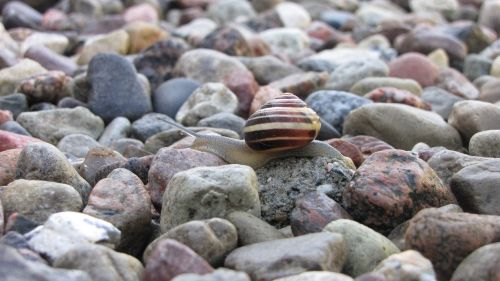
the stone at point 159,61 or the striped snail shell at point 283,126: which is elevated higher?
the striped snail shell at point 283,126

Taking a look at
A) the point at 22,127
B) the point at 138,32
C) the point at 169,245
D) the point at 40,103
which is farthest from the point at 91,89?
the point at 169,245

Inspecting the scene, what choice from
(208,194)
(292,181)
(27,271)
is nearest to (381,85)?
(292,181)

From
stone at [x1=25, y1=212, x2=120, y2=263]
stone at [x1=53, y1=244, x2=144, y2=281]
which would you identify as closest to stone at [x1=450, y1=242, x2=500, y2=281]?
stone at [x1=53, y1=244, x2=144, y2=281]

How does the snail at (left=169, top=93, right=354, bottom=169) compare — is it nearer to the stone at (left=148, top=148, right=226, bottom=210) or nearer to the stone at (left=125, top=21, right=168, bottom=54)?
the stone at (left=148, top=148, right=226, bottom=210)

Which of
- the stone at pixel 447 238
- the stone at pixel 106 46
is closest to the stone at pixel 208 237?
the stone at pixel 447 238

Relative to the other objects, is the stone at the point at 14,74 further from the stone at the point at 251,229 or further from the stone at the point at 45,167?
the stone at the point at 251,229

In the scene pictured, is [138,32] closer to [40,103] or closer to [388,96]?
[40,103]
